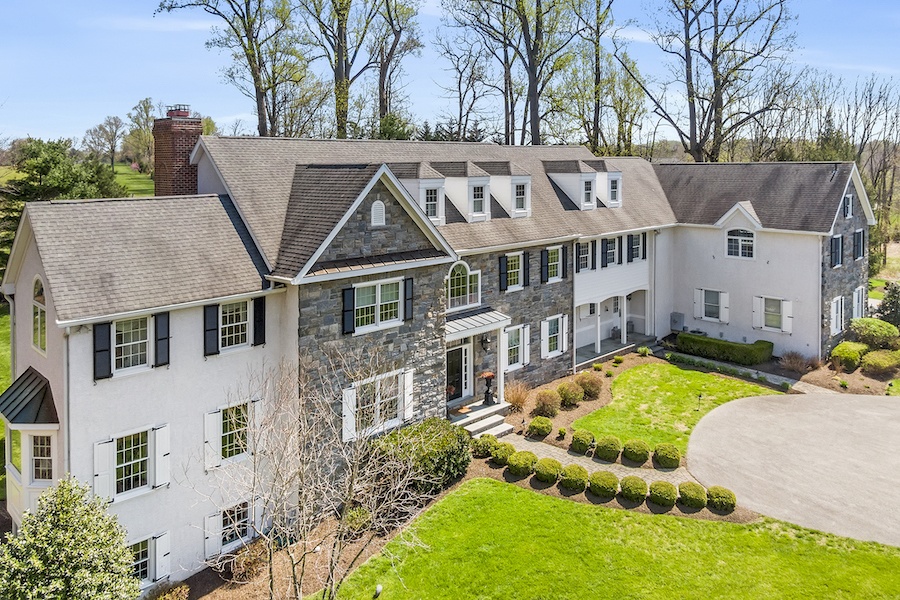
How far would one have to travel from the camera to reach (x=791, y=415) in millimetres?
23859

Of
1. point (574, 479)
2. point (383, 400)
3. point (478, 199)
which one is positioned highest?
point (478, 199)

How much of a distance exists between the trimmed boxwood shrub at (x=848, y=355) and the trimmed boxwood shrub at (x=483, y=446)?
60.3 ft

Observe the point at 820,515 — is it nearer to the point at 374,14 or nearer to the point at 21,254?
the point at 21,254

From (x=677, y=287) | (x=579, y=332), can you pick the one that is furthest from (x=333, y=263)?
(x=677, y=287)

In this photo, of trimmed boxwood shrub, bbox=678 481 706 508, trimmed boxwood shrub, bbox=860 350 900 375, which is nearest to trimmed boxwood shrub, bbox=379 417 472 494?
trimmed boxwood shrub, bbox=678 481 706 508

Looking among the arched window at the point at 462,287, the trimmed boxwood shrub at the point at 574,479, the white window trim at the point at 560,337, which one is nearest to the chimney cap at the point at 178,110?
the arched window at the point at 462,287

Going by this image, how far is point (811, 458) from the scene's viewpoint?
20266mm

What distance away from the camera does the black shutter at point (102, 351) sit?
1338 cm

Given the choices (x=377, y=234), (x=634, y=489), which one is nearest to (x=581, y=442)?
(x=634, y=489)

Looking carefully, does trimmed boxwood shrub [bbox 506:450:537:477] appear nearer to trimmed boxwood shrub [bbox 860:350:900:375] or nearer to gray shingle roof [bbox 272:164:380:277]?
gray shingle roof [bbox 272:164:380:277]

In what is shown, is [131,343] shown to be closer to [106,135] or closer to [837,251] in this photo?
[837,251]

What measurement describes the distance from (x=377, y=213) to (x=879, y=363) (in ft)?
79.2

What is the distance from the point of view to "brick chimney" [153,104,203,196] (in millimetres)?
19953

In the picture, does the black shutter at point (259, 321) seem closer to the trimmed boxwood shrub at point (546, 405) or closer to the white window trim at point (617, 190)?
the trimmed boxwood shrub at point (546, 405)
